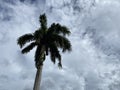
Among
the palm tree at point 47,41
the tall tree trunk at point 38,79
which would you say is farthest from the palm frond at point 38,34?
the tall tree trunk at point 38,79

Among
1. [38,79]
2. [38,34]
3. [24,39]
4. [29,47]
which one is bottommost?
[38,79]

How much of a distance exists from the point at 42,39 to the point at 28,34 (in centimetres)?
224

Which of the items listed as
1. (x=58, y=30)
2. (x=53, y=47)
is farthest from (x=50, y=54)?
(x=58, y=30)

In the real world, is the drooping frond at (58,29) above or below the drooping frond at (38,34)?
above

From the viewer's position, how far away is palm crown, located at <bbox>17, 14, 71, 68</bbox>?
3653cm

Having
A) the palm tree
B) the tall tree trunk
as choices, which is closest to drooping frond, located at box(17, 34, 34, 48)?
the palm tree

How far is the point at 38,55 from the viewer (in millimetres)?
36375

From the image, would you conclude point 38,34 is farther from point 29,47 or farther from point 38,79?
point 38,79

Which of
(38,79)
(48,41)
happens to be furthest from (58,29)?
(38,79)

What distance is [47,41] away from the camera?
122ft

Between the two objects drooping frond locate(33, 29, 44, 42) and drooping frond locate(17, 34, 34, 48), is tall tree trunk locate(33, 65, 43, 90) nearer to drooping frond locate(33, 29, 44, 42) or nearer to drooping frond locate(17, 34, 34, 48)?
drooping frond locate(33, 29, 44, 42)

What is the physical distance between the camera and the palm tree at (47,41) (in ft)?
120

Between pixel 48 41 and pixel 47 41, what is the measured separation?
166 millimetres

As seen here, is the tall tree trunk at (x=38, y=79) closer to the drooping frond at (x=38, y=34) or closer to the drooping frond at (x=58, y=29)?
the drooping frond at (x=38, y=34)
